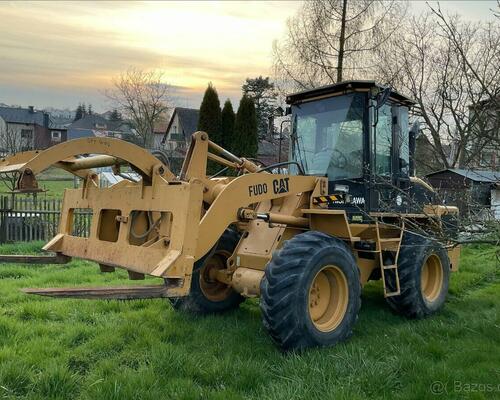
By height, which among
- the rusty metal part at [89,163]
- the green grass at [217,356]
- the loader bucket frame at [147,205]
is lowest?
the green grass at [217,356]

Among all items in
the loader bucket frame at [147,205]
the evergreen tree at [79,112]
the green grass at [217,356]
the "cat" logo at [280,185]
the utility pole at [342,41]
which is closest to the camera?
the green grass at [217,356]

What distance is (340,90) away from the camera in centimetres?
612

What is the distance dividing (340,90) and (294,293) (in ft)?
8.85

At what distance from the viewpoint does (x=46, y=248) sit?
17.6 feet

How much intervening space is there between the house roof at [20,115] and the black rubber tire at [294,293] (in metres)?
72.8

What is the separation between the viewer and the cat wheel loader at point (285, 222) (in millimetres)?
4434

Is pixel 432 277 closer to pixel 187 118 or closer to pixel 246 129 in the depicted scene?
pixel 246 129

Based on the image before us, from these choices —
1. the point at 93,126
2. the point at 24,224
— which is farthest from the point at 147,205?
the point at 93,126

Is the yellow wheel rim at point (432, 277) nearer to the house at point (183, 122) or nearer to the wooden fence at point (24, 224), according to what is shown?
the wooden fence at point (24, 224)

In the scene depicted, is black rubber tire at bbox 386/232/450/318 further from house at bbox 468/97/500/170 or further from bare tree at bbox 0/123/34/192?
bare tree at bbox 0/123/34/192

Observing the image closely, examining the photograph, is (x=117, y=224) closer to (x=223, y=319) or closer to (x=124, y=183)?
(x=124, y=183)

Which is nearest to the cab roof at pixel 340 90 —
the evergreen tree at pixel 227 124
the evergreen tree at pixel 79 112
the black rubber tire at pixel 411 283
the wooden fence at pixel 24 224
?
the black rubber tire at pixel 411 283

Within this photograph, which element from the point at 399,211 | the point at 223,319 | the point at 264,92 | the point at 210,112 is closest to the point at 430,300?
the point at 399,211

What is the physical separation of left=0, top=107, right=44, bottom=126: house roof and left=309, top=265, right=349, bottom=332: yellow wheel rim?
7264cm
